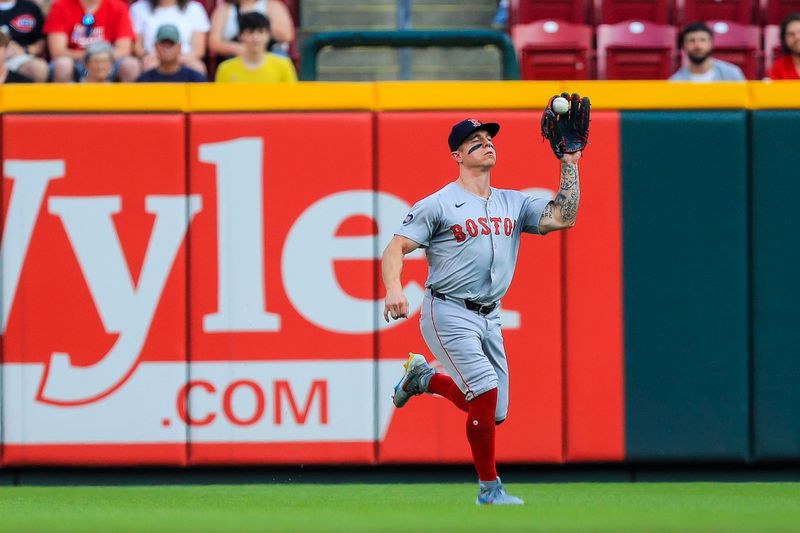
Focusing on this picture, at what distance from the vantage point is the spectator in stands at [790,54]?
9.42 metres

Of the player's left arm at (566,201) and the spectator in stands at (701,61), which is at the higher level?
the spectator in stands at (701,61)

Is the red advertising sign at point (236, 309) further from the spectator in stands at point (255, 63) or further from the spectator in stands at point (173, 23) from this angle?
the spectator in stands at point (173, 23)

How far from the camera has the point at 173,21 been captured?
10.5 meters

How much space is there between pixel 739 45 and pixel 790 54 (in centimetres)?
173

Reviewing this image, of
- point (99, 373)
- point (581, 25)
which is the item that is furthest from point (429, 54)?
point (99, 373)

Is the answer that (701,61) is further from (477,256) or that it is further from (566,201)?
(477,256)

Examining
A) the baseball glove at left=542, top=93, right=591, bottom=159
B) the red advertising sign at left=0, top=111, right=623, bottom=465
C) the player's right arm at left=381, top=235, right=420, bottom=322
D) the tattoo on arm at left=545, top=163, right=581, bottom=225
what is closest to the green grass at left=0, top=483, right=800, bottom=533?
the red advertising sign at left=0, top=111, right=623, bottom=465

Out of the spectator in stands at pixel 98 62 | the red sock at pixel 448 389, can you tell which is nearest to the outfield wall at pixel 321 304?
the spectator in stands at pixel 98 62

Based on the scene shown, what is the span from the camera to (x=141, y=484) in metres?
8.64

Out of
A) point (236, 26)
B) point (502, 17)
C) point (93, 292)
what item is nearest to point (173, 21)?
point (236, 26)

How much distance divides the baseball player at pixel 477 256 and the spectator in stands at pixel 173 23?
14.0 feet

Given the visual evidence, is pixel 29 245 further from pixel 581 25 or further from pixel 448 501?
pixel 581 25

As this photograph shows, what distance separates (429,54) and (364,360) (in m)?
4.40

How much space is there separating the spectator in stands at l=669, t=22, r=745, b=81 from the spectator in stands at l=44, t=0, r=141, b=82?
3678 millimetres
